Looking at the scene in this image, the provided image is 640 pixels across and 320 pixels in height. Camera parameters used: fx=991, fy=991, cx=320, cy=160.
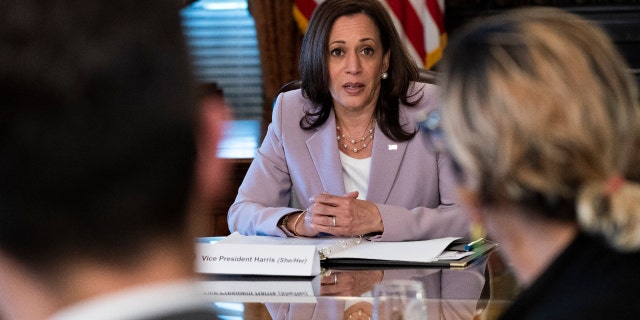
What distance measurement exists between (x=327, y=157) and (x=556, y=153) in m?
2.14

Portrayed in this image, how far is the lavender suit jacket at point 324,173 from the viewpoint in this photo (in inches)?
134

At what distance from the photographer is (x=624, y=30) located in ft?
17.5

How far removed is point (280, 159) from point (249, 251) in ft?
2.89

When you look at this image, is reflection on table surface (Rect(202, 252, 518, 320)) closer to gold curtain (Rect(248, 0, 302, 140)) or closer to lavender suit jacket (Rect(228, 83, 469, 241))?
lavender suit jacket (Rect(228, 83, 469, 241))

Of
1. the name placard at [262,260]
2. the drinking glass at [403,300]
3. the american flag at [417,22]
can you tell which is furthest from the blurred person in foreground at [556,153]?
the american flag at [417,22]

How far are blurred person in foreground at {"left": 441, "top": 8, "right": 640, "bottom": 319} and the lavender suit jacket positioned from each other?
1839 mm

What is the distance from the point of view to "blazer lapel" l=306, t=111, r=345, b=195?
3.44 m

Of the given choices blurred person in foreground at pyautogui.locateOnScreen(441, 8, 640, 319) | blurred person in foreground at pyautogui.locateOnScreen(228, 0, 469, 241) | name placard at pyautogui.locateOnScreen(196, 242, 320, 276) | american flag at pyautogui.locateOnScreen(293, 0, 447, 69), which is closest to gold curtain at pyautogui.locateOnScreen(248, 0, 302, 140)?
american flag at pyautogui.locateOnScreen(293, 0, 447, 69)

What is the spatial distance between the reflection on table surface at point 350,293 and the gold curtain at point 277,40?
9.07 feet

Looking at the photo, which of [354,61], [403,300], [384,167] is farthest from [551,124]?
[354,61]

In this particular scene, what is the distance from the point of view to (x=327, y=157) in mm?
3461

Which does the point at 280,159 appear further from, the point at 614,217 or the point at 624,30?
the point at 624,30

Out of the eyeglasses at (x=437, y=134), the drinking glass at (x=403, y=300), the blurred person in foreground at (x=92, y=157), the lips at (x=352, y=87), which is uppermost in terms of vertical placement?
the blurred person in foreground at (x=92, y=157)

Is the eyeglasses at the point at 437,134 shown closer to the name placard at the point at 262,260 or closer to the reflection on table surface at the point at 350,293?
the reflection on table surface at the point at 350,293
